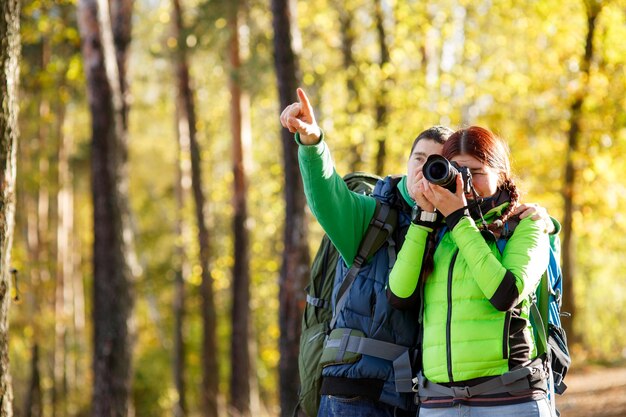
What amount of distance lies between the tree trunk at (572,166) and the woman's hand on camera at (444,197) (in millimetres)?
12986

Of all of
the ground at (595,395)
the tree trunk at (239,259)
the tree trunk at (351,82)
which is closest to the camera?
the ground at (595,395)

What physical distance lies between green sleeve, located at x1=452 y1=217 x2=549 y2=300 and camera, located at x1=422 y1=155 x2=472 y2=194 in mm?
130

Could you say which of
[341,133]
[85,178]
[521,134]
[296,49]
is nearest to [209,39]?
[341,133]

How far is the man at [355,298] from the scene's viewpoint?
3365 millimetres

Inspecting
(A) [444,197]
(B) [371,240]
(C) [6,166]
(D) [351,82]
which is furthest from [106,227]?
(D) [351,82]

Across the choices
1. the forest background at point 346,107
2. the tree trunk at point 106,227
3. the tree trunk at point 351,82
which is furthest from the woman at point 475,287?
the tree trunk at point 351,82

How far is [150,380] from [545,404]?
23038 millimetres

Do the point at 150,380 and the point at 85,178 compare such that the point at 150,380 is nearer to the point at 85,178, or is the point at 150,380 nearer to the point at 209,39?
the point at 85,178

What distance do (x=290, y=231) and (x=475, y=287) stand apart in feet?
19.7

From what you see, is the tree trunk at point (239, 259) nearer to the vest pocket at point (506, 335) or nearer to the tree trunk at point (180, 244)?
the tree trunk at point (180, 244)

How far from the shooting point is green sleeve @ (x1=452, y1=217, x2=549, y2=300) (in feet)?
9.88

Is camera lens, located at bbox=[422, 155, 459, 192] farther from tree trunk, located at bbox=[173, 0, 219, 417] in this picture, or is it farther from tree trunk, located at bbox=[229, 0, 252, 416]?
tree trunk, located at bbox=[173, 0, 219, 417]

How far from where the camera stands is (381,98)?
15.9 m

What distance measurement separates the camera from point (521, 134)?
1778 centimetres
